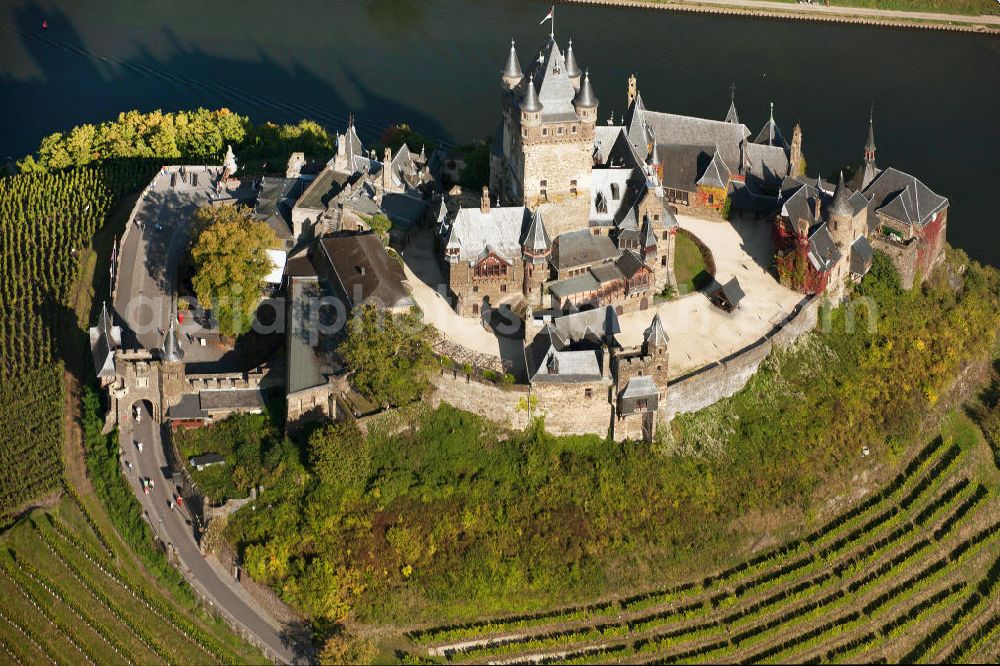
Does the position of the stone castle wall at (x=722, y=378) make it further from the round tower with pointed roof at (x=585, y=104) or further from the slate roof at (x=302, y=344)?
the slate roof at (x=302, y=344)

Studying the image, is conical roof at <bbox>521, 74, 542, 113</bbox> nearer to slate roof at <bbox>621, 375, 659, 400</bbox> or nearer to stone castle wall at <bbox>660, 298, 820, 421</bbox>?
slate roof at <bbox>621, 375, 659, 400</bbox>

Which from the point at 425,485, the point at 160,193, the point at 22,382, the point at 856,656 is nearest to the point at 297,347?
the point at 425,485

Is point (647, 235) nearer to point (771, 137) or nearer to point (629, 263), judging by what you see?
point (629, 263)

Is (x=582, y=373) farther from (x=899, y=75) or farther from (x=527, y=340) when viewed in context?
(x=899, y=75)

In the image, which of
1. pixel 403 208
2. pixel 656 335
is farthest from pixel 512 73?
pixel 656 335

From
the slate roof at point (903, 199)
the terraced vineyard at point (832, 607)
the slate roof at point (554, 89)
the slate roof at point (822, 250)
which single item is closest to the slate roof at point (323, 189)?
the slate roof at point (554, 89)

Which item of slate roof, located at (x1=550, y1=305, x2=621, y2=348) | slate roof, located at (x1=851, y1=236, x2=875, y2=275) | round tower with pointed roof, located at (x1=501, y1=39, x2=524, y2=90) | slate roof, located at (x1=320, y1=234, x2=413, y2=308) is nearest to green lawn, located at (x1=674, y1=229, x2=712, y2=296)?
slate roof, located at (x1=550, y1=305, x2=621, y2=348)
